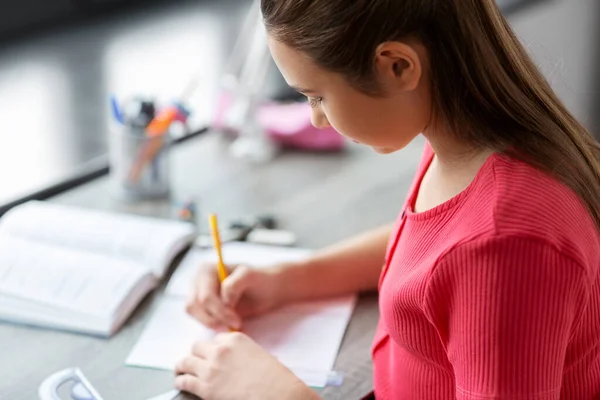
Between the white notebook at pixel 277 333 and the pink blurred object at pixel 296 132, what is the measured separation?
0.40m

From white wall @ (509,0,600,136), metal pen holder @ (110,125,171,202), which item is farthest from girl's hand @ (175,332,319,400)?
white wall @ (509,0,600,136)

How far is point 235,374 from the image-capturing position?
1000mm

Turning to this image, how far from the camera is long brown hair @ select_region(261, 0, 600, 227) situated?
0.78 metres

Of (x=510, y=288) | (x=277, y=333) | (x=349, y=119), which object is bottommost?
(x=277, y=333)

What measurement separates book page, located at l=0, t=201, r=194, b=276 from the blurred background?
106 millimetres

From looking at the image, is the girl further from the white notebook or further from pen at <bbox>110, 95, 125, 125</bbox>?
pen at <bbox>110, 95, 125, 125</bbox>

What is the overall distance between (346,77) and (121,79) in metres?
1.35

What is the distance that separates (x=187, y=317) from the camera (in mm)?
1157

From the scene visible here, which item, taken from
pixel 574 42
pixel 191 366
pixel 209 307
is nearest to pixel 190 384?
A: pixel 191 366

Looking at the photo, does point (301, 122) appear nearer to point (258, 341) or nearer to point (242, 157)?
point (242, 157)

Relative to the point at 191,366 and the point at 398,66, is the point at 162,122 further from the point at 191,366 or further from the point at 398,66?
the point at 398,66

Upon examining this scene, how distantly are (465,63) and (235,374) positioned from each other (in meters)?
0.43

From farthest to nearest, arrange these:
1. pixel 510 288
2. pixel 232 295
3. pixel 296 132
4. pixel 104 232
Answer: pixel 296 132 < pixel 104 232 < pixel 232 295 < pixel 510 288

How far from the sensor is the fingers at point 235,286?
113cm
